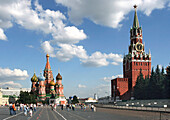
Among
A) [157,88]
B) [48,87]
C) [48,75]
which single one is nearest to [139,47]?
[157,88]

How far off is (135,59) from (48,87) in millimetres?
51135

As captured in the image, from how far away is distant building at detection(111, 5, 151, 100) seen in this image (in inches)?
4702

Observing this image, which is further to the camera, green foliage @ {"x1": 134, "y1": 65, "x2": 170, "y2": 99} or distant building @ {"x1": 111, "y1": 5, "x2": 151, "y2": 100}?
distant building @ {"x1": 111, "y1": 5, "x2": 151, "y2": 100}

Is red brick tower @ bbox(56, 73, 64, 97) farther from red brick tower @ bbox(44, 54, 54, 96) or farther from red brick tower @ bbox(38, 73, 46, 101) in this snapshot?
red brick tower @ bbox(38, 73, 46, 101)

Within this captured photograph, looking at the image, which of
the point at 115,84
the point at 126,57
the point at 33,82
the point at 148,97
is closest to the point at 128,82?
the point at 115,84

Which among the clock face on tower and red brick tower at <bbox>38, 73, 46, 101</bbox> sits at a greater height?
the clock face on tower

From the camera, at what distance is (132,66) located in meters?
123

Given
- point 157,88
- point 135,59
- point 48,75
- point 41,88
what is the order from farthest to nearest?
point 48,75 → point 41,88 → point 135,59 → point 157,88

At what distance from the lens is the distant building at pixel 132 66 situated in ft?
392

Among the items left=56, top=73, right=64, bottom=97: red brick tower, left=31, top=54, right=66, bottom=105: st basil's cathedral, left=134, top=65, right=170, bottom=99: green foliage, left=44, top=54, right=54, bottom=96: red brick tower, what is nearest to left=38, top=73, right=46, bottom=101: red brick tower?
left=31, top=54, right=66, bottom=105: st basil's cathedral

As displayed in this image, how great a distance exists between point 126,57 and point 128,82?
15.0 meters

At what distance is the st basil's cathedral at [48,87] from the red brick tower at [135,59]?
3634cm

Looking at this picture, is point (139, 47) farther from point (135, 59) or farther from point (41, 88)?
point (41, 88)

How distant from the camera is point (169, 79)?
229ft
